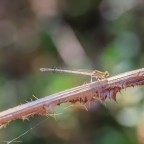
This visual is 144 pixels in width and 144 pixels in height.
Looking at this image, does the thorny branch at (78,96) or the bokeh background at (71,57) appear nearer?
the thorny branch at (78,96)

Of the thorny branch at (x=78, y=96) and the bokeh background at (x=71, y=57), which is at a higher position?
the bokeh background at (x=71, y=57)

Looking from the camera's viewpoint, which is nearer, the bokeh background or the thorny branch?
the thorny branch

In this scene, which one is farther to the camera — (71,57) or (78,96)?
(71,57)

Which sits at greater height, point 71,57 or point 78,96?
point 71,57

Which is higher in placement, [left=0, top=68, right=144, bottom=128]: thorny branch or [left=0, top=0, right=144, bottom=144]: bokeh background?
[left=0, top=0, right=144, bottom=144]: bokeh background

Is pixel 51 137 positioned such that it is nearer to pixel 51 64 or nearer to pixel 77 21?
pixel 51 64
